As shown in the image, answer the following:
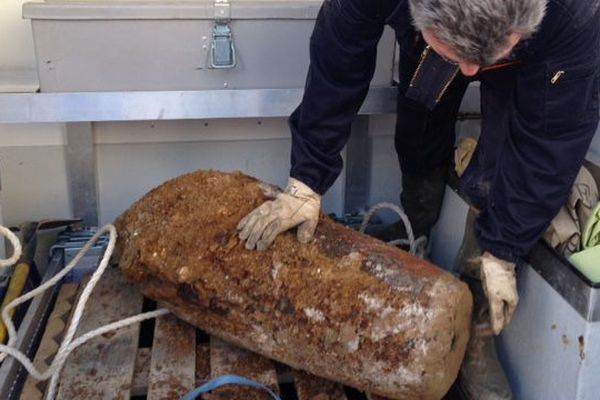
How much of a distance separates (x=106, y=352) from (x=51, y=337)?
0.21 meters

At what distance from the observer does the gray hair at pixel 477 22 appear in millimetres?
1082

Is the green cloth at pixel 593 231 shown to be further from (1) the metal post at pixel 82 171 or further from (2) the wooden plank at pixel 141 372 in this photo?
(1) the metal post at pixel 82 171

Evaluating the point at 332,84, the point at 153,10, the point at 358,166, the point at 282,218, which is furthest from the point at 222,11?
the point at 358,166

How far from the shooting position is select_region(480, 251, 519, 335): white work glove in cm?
150

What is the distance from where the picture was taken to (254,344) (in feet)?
5.15

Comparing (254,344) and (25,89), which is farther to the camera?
(25,89)

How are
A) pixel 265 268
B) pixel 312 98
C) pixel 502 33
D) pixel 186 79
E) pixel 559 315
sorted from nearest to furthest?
pixel 502 33 → pixel 559 315 → pixel 265 268 → pixel 312 98 → pixel 186 79

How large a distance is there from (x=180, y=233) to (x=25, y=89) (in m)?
0.70

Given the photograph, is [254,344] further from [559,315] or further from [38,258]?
[38,258]

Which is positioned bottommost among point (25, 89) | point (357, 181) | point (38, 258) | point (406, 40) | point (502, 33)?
point (38, 258)

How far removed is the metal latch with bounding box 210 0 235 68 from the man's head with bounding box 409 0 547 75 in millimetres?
787

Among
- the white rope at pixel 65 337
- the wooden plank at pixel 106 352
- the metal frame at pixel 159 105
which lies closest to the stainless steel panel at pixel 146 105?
the metal frame at pixel 159 105

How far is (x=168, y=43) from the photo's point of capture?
6.02 ft

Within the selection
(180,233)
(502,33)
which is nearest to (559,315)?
(502,33)
